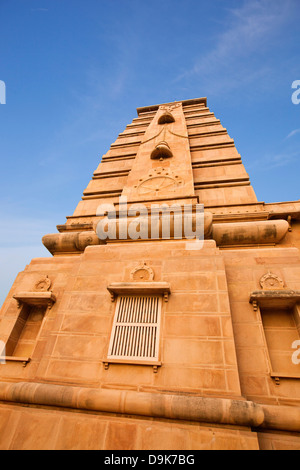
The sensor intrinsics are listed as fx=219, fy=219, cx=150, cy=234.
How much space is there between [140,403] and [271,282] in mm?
4425

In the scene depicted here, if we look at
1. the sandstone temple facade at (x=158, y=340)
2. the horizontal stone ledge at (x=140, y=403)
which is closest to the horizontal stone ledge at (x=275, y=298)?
the sandstone temple facade at (x=158, y=340)

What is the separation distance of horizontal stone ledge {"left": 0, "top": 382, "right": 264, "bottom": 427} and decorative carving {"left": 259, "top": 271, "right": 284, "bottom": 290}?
2.84 m

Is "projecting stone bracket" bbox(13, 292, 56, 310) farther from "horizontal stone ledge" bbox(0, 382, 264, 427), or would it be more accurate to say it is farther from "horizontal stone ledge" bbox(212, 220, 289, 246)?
"horizontal stone ledge" bbox(212, 220, 289, 246)

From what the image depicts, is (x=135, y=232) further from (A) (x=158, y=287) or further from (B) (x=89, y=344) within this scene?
(B) (x=89, y=344)

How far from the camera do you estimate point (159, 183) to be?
35.0 ft

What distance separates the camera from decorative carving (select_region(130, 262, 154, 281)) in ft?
21.3

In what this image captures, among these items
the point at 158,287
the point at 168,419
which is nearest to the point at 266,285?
the point at 158,287

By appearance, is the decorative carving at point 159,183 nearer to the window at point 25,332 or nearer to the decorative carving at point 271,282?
the decorative carving at point 271,282

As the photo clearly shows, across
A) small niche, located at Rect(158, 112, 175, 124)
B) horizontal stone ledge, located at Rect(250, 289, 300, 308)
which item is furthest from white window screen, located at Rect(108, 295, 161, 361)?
small niche, located at Rect(158, 112, 175, 124)

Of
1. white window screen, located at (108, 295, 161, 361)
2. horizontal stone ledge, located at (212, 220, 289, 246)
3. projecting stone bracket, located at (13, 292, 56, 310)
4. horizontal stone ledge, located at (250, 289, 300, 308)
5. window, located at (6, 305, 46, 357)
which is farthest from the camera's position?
horizontal stone ledge, located at (212, 220, 289, 246)

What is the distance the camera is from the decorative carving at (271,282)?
596cm

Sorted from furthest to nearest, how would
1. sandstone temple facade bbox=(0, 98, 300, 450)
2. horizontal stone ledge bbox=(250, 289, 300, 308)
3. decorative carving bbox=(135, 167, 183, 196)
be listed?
decorative carving bbox=(135, 167, 183, 196)
horizontal stone ledge bbox=(250, 289, 300, 308)
sandstone temple facade bbox=(0, 98, 300, 450)

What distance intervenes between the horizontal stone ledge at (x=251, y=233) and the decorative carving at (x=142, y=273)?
290cm

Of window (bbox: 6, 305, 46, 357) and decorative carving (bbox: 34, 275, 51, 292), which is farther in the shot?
decorative carving (bbox: 34, 275, 51, 292)
